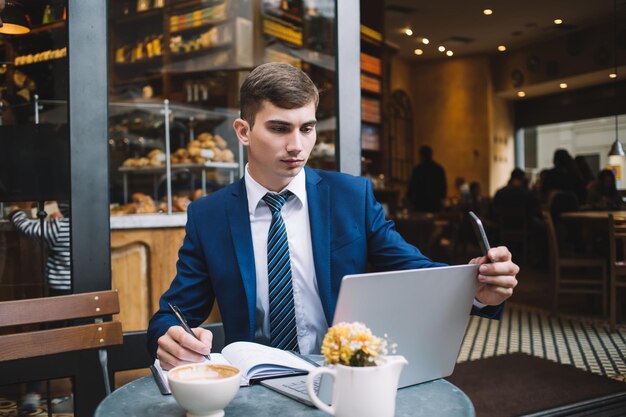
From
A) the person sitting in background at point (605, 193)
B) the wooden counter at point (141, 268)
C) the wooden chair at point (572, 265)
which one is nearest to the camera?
the wooden counter at point (141, 268)

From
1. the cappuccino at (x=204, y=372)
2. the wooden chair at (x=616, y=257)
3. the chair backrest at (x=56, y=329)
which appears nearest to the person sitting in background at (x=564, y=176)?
the wooden chair at (x=616, y=257)

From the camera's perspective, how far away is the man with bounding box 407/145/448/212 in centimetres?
877

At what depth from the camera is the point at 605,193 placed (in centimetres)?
451

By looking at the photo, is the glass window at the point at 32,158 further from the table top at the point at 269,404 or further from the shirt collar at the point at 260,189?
the table top at the point at 269,404

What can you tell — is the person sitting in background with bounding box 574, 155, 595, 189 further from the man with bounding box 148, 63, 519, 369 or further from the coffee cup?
the coffee cup

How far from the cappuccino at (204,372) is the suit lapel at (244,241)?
1.57 feet

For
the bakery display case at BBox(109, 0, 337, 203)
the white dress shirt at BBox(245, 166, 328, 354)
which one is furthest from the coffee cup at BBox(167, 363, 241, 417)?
the bakery display case at BBox(109, 0, 337, 203)

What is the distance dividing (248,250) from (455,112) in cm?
1140

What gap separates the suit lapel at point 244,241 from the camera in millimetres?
1526

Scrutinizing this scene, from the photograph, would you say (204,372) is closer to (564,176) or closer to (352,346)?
(352,346)

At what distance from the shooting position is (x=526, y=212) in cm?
865

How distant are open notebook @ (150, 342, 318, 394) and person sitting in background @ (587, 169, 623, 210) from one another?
3.34 metres

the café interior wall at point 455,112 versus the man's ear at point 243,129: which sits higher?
the café interior wall at point 455,112

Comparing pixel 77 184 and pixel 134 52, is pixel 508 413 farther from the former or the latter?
pixel 134 52
